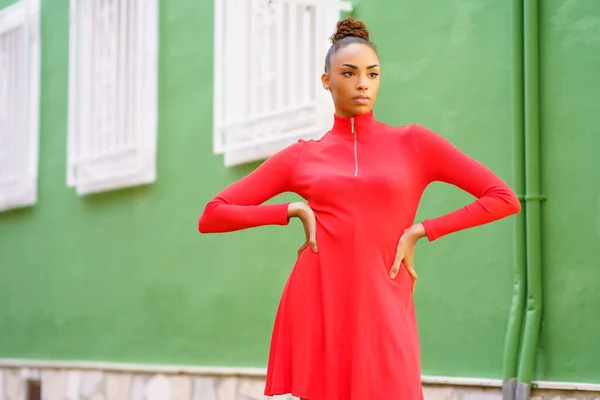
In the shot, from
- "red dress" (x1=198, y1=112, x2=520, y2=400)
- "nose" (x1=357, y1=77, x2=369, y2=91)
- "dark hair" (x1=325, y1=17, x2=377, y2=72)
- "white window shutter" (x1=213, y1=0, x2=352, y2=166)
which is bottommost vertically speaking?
"red dress" (x1=198, y1=112, x2=520, y2=400)

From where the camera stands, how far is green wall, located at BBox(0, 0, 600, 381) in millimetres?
5406

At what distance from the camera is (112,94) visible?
29.1 feet

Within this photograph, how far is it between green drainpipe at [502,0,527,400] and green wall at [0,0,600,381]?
0.31 ft

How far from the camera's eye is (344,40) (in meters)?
3.55

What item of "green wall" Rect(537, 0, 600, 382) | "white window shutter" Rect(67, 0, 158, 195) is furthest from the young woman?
"white window shutter" Rect(67, 0, 158, 195)

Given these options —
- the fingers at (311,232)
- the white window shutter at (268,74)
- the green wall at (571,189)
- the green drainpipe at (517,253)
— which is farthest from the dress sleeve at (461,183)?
the white window shutter at (268,74)

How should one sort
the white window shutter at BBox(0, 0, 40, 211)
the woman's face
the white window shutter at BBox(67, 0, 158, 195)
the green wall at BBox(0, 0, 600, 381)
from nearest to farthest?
1. the woman's face
2. the green wall at BBox(0, 0, 600, 381)
3. the white window shutter at BBox(67, 0, 158, 195)
4. the white window shutter at BBox(0, 0, 40, 211)

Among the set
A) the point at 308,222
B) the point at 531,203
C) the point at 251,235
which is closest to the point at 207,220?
the point at 308,222

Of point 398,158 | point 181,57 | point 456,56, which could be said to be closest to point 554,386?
point 456,56

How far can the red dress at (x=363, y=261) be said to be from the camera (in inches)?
132

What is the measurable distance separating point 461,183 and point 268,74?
13.0 feet

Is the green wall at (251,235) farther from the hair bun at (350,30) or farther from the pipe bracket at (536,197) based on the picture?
the hair bun at (350,30)

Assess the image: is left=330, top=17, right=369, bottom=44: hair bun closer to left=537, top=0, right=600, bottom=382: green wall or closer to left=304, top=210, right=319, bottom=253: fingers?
left=304, top=210, right=319, bottom=253: fingers

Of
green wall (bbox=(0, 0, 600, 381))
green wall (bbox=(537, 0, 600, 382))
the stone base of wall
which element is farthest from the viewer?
the stone base of wall
